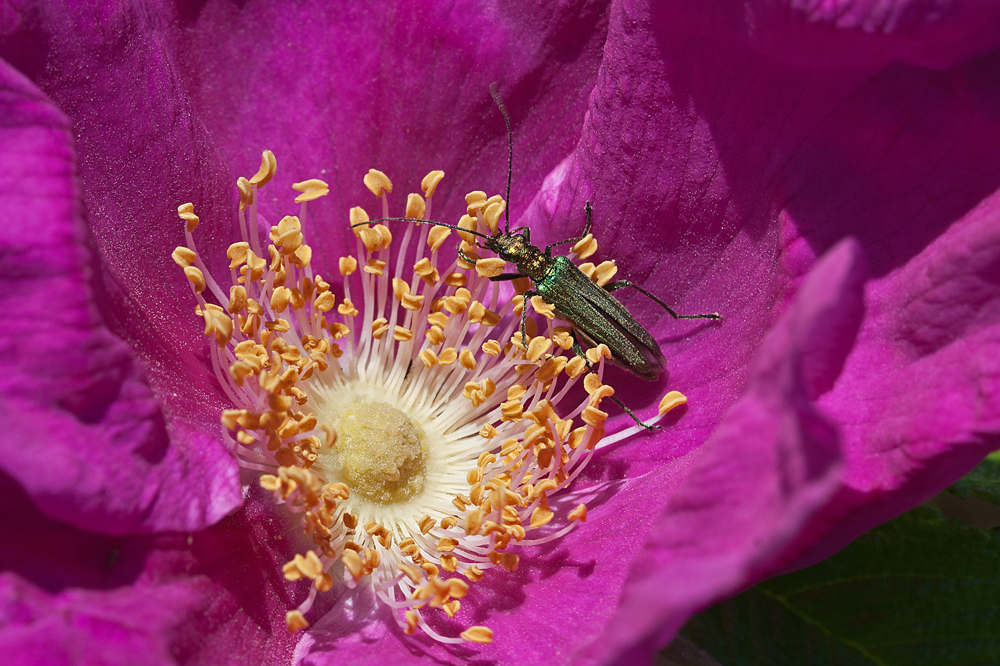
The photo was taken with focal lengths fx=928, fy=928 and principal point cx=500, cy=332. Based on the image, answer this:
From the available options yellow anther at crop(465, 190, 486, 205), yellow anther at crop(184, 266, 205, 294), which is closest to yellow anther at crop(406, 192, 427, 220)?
yellow anther at crop(465, 190, 486, 205)

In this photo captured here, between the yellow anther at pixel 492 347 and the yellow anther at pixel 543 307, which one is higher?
the yellow anther at pixel 543 307

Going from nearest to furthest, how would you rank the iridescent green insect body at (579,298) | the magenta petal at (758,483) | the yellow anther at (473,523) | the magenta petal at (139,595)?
1. the magenta petal at (758,483)
2. the magenta petal at (139,595)
3. the yellow anther at (473,523)
4. the iridescent green insect body at (579,298)

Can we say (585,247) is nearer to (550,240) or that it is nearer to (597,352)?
(550,240)

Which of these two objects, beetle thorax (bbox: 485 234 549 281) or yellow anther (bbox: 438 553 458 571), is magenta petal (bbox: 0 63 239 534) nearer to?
yellow anther (bbox: 438 553 458 571)

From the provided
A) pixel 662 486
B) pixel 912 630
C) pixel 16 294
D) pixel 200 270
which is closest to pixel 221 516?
pixel 16 294

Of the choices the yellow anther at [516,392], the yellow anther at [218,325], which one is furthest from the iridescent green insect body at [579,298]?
the yellow anther at [218,325]

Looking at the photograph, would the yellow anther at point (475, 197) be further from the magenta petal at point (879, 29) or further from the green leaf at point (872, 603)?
the green leaf at point (872, 603)

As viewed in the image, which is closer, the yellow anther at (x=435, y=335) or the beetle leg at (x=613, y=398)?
the beetle leg at (x=613, y=398)
